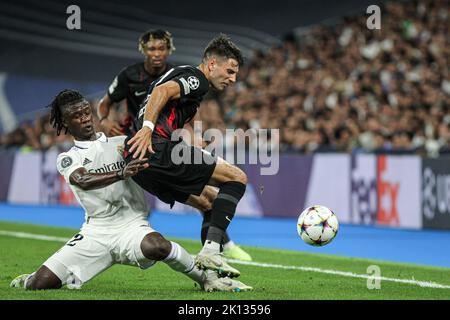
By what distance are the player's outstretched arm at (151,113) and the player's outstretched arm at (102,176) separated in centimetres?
9

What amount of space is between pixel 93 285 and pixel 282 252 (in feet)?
14.2

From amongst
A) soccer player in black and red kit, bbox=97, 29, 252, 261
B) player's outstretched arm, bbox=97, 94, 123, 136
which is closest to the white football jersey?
soccer player in black and red kit, bbox=97, 29, 252, 261

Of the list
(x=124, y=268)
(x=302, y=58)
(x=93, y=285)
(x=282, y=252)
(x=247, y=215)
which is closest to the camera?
(x=93, y=285)

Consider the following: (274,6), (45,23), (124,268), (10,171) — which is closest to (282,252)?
(124,268)

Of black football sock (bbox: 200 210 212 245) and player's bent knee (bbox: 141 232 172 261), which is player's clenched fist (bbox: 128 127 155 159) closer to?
player's bent knee (bbox: 141 232 172 261)

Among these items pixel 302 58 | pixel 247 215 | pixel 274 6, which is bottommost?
pixel 247 215

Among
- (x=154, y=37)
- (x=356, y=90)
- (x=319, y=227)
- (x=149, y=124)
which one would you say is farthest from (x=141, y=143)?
(x=356, y=90)

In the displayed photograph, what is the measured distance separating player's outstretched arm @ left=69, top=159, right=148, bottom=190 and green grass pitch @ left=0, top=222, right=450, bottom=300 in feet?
2.86

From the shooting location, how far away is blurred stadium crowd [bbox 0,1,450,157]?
55.5 feet

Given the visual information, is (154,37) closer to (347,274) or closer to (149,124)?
(149,124)

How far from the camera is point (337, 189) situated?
16.3m

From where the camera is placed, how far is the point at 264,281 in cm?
824

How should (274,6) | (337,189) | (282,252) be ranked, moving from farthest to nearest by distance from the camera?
(274,6)
(337,189)
(282,252)
